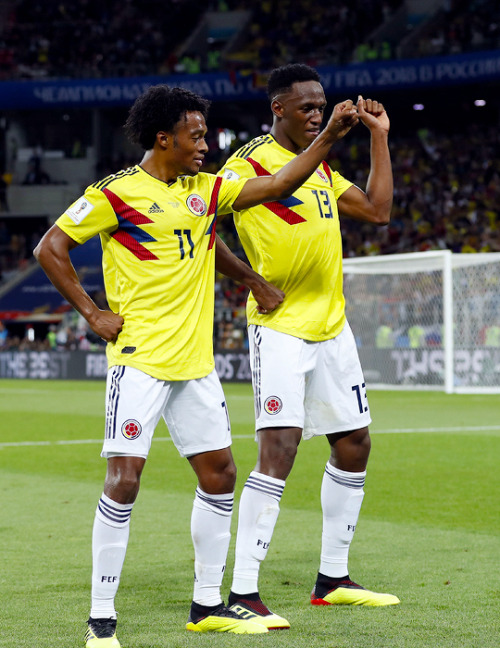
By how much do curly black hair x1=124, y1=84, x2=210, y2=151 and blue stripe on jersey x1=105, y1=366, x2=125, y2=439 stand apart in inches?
38.1

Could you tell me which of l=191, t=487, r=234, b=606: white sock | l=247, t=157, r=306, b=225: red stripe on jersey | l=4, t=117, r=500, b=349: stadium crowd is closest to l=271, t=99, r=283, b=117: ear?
l=247, t=157, r=306, b=225: red stripe on jersey

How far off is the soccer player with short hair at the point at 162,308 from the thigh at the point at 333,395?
0.60 metres

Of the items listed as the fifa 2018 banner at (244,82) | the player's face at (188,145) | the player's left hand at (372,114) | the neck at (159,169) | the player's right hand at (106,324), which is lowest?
the player's right hand at (106,324)

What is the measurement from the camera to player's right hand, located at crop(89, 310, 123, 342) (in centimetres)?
418

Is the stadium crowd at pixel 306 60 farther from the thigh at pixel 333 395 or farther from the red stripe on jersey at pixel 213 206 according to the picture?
the red stripe on jersey at pixel 213 206

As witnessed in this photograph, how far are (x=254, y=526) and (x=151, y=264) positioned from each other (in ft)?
4.09

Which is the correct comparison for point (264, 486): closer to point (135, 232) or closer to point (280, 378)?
point (280, 378)

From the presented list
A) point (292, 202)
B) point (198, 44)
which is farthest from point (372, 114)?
point (198, 44)

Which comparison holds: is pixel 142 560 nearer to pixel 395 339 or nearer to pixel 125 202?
pixel 125 202

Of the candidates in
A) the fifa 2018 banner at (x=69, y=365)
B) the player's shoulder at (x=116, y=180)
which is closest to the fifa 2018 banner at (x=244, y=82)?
the fifa 2018 banner at (x=69, y=365)

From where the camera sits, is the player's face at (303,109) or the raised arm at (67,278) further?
the player's face at (303,109)

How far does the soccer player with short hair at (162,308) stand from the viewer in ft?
13.4

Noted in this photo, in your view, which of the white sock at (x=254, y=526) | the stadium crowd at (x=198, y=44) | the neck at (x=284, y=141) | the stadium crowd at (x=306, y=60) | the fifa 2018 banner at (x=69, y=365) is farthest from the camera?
the stadium crowd at (x=198, y=44)

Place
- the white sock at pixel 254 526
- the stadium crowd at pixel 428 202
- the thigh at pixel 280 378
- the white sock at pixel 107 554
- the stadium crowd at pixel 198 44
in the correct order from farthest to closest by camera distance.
→ the stadium crowd at pixel 198 44 → the stadium crowd at pixel 428 202 → the thigh at pixel 280 378 → the white sock at pixel 254 526 → the white sock at pixel 107 554
